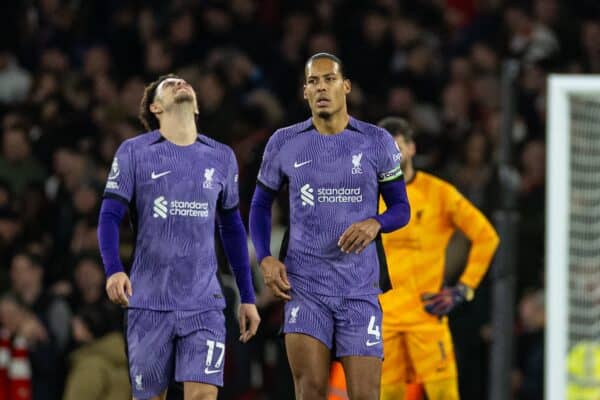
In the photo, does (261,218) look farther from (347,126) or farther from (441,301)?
(441,301)

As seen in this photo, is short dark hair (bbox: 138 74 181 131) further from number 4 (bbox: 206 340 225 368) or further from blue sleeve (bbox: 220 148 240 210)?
number 4 (bbox: 206 340 225 368)

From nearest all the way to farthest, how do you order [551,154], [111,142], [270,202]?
[270,202] → [551,154] → [111,142]

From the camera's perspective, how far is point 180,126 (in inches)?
318

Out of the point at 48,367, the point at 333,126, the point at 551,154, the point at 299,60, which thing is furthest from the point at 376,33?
the point at 333,126

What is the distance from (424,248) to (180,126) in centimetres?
226

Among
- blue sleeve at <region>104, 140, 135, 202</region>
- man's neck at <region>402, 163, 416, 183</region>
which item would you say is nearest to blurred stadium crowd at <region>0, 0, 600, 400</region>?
man's neck at <region>402, 163, 416, 183</region>

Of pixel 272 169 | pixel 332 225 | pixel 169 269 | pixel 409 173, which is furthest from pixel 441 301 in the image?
pixel 169 269

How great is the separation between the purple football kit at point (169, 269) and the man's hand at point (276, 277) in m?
0.27

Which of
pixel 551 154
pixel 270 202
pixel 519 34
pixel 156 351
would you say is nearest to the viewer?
pixel 156 351

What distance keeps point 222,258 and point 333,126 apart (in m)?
4.16

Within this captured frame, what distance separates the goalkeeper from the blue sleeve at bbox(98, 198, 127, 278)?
89.5 inches

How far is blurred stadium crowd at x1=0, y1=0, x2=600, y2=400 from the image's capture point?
40.6ft

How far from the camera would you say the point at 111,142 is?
45.8 ft

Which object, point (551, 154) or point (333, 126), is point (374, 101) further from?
point (333, 126)
